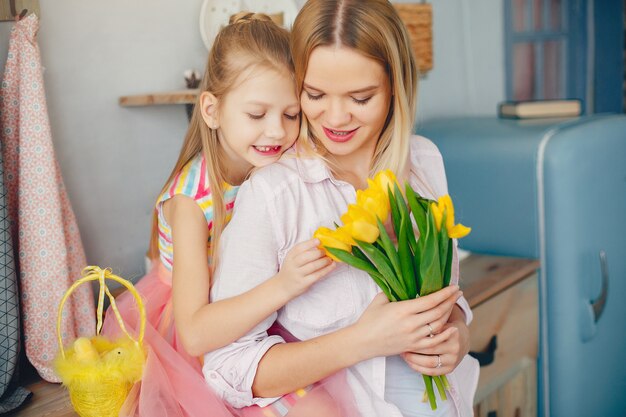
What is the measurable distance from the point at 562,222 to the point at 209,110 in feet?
4.79

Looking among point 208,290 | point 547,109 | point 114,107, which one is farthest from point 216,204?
point 547,109

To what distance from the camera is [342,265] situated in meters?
1.37

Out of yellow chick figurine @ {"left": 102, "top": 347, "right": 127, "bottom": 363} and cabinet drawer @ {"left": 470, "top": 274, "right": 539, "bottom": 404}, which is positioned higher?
yellow chick figurine @ {"left": 102, "top": 347, "right": 127, "bottom": 363}

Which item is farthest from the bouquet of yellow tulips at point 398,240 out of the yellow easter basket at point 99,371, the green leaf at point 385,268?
the yellow easter basket at point 99,371

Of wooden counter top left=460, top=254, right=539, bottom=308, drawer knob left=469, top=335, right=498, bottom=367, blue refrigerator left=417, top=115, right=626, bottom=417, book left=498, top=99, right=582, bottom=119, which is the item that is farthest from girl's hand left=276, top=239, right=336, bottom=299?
book left=498, top=99, right=582, bottom=119

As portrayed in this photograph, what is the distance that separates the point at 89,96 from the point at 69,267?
49 centimetres

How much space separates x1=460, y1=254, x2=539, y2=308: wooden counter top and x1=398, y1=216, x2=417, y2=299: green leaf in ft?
3.13

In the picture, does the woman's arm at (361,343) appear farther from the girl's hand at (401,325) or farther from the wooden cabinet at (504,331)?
the wooden cabinet at (504,331)

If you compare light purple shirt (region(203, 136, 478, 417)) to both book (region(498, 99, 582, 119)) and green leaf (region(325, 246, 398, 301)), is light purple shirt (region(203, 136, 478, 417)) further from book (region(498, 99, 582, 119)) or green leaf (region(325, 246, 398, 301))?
book (region(498, 99, 582, 119))

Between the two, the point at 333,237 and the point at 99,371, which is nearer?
the point at 333,237

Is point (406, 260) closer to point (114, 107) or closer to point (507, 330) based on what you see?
point (114, 107)

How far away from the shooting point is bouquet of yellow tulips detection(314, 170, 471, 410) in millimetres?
1181

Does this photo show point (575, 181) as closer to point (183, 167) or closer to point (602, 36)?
point (183, 167)

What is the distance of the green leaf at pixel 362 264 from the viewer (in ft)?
3.90
